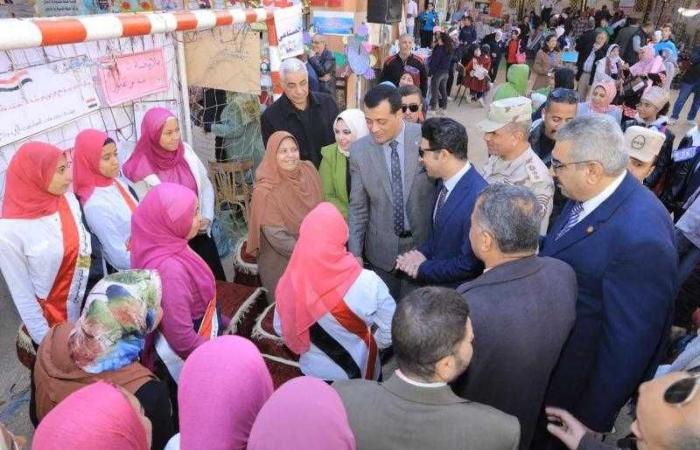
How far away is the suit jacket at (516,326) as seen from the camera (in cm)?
161

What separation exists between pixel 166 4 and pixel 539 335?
6.20 metres

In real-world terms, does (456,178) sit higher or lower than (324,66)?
lower

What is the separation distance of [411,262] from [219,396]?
1.47m

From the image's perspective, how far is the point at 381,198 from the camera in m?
2.98

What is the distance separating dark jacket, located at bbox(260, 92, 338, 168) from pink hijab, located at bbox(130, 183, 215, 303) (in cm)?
177

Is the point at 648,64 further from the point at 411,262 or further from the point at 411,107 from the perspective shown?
the point at 411,262

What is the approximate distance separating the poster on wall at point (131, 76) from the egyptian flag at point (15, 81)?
0.56 m

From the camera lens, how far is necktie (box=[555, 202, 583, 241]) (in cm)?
204

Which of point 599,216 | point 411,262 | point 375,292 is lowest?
point 411,262

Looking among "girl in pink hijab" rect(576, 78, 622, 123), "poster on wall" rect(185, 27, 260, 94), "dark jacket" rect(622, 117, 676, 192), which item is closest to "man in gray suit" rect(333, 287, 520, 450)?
"poster on wall" rect(185, 27, 260, 94)

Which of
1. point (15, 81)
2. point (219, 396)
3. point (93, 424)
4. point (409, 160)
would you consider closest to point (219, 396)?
point (219, 396)

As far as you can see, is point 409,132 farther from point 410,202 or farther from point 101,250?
point 101,250

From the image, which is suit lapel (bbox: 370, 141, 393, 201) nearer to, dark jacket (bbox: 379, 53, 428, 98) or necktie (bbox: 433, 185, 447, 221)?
necktie (bbox: 433, 185, 447, 221)

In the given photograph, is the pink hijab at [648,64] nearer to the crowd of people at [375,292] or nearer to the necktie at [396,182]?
the crowd of people at [375,292]
